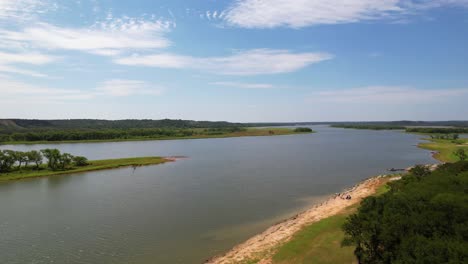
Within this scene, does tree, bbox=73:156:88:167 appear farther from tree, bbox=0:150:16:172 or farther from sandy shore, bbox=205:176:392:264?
sandy shore, bbox=205:176:392:264

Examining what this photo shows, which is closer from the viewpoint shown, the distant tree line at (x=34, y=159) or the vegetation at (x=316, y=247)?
the vegetation at (x=316, y=247)

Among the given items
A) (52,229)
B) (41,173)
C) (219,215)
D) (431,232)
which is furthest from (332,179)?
(41,173)

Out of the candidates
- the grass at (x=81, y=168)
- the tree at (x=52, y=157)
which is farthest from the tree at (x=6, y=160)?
the tree at (x=52, y=157)

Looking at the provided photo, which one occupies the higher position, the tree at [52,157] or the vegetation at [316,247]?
the tree at [52,157]

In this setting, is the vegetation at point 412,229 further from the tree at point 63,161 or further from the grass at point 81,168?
the tree at point 63,161

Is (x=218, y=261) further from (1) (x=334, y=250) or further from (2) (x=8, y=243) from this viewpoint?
(2) (x=8, y=243)

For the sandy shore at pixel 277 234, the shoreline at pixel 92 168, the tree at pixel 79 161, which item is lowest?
the sandy shore at pixel 277 234
